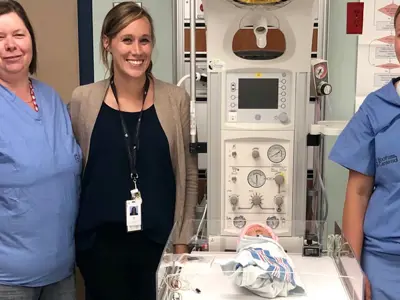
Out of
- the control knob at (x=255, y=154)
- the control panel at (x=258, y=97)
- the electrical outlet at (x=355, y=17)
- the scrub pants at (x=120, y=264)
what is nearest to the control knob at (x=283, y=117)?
the control panel at (x=258, y=97)

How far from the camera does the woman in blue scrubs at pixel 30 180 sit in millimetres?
1631

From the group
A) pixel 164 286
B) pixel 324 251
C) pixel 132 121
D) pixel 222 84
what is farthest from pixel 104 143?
pixel 324 251

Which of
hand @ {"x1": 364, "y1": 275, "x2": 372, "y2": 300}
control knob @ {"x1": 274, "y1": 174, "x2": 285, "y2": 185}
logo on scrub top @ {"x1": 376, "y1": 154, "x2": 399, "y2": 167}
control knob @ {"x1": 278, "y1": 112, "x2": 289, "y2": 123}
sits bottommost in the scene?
hand @ {"x1": 364, "y1": 275, "x2": 372, "y2": 300}

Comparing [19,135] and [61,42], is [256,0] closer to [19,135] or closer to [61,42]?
[19,135]

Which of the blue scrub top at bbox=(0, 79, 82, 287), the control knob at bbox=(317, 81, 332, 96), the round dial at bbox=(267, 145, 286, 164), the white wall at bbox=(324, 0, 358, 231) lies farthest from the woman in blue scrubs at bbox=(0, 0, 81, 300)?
the white wall at bbox=(324, 0, 358, 231)

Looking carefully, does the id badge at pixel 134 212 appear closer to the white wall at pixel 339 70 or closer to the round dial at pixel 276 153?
the round dial at pixel 276 153

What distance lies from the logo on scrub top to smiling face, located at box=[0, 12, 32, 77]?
1142 mm

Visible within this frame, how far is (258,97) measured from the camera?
5.93ft

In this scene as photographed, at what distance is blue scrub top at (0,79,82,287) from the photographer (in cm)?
162

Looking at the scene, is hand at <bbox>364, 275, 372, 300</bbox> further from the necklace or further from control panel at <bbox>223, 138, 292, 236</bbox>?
the necklace

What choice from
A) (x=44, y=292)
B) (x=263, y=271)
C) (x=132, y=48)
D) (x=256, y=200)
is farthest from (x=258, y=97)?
(x=44, y=292)

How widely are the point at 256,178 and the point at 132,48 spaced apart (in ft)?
1.99

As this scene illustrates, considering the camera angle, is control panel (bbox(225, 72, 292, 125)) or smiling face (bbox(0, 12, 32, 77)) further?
control panel (bbox(225, 72, 292, 125))

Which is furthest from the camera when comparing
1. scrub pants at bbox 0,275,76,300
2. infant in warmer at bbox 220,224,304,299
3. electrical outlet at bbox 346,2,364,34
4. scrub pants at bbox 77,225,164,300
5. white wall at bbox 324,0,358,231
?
white wall at bbox 324,0,358,231
